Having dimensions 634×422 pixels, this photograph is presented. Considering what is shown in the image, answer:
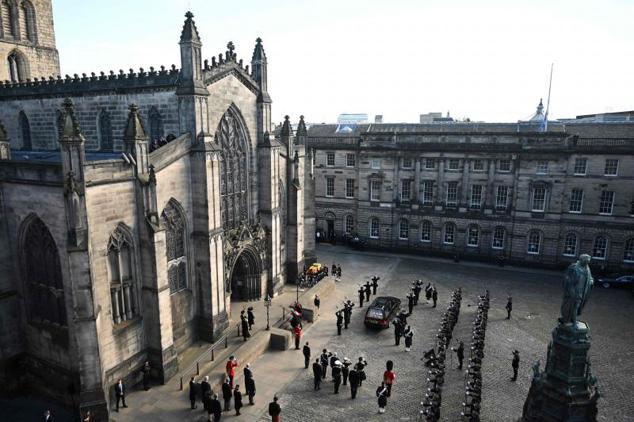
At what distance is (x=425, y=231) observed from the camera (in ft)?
136

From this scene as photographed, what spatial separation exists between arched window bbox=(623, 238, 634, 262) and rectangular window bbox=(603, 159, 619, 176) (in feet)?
18.4

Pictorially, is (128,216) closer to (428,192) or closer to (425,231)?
(428,192)

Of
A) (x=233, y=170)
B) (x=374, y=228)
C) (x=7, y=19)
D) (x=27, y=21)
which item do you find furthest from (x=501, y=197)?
(x=7, y=19)

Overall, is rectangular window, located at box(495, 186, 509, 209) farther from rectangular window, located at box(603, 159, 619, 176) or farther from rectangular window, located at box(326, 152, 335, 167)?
rectangular window, located at box(326, 152, 335, 167)

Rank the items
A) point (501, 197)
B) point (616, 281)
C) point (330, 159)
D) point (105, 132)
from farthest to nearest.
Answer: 1. point (330, 159)
2. point (501, 197)
3. point (616, 281)
4. point (105, 132)

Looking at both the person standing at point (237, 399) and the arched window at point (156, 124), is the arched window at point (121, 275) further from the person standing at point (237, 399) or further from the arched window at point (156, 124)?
the arched window at point (156, 124)

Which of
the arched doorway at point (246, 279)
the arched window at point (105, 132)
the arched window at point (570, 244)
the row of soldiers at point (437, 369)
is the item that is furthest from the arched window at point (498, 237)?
the arched window at point (105, 132)

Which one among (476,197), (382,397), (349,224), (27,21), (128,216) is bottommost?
(382,397)

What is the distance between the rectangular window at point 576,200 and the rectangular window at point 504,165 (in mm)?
5236

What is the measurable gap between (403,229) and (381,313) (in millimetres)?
18122

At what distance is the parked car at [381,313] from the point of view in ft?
82.1

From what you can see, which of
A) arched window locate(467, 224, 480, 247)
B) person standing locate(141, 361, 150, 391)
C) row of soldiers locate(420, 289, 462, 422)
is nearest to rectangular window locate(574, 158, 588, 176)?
arched window locate(467, 224, 480, 247)

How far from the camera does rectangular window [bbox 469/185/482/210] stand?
3894 cm

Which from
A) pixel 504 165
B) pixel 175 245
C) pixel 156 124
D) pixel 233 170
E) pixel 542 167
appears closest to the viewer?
pixel 175 245
